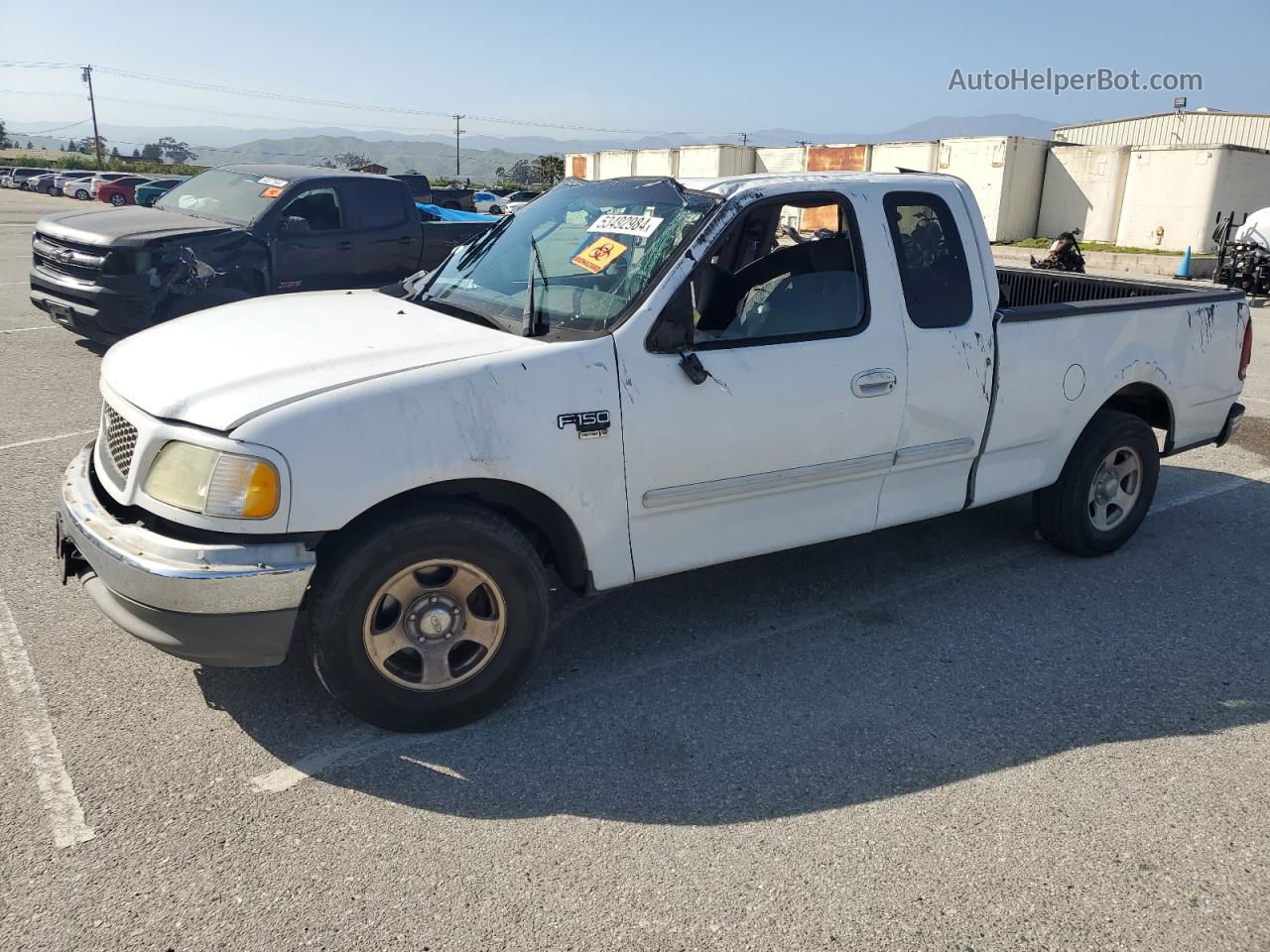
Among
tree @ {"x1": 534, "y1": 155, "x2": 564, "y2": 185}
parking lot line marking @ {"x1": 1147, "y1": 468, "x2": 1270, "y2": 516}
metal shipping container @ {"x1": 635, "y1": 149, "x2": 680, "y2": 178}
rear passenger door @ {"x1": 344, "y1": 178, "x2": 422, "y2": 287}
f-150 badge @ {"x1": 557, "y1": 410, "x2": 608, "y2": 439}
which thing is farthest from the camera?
tree @ {"x1": 534, "y1": 155, "x2": 564, "y2": 185}

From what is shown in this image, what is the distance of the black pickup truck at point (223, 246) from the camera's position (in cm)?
876

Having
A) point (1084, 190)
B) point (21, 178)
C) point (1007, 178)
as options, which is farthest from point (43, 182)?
point (1084, 190)

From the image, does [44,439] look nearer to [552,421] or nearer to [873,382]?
[552,421]

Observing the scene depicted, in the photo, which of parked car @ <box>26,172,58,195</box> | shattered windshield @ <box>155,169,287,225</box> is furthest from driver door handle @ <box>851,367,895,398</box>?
parked car @ <box>26,172,58,195</box>

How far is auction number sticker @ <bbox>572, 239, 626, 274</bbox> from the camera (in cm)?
393

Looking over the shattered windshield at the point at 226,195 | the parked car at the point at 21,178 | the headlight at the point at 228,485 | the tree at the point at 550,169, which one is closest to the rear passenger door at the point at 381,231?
the shattered windshield at the point at 226,195

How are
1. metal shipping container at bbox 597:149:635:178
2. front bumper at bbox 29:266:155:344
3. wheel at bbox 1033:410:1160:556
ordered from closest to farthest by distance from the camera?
wheel at bbox 1033:410:1160:556
front bumper at bbox 29:266:155:344
metal shipping container at bbox 597:149:635:178

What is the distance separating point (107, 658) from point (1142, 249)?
32.9m

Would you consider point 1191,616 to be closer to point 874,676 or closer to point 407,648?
point 874,676

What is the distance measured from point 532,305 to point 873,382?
1.43 m

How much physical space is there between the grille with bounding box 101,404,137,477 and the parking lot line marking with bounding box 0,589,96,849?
3.03ft

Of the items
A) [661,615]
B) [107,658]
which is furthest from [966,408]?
[107,658]

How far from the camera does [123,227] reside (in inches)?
360

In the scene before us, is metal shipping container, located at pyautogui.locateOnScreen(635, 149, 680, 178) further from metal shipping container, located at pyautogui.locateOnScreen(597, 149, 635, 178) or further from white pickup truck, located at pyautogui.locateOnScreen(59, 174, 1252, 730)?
white pickup truck, located at pyautogui.locateOnScreen(59, 174, 1252, 730)
